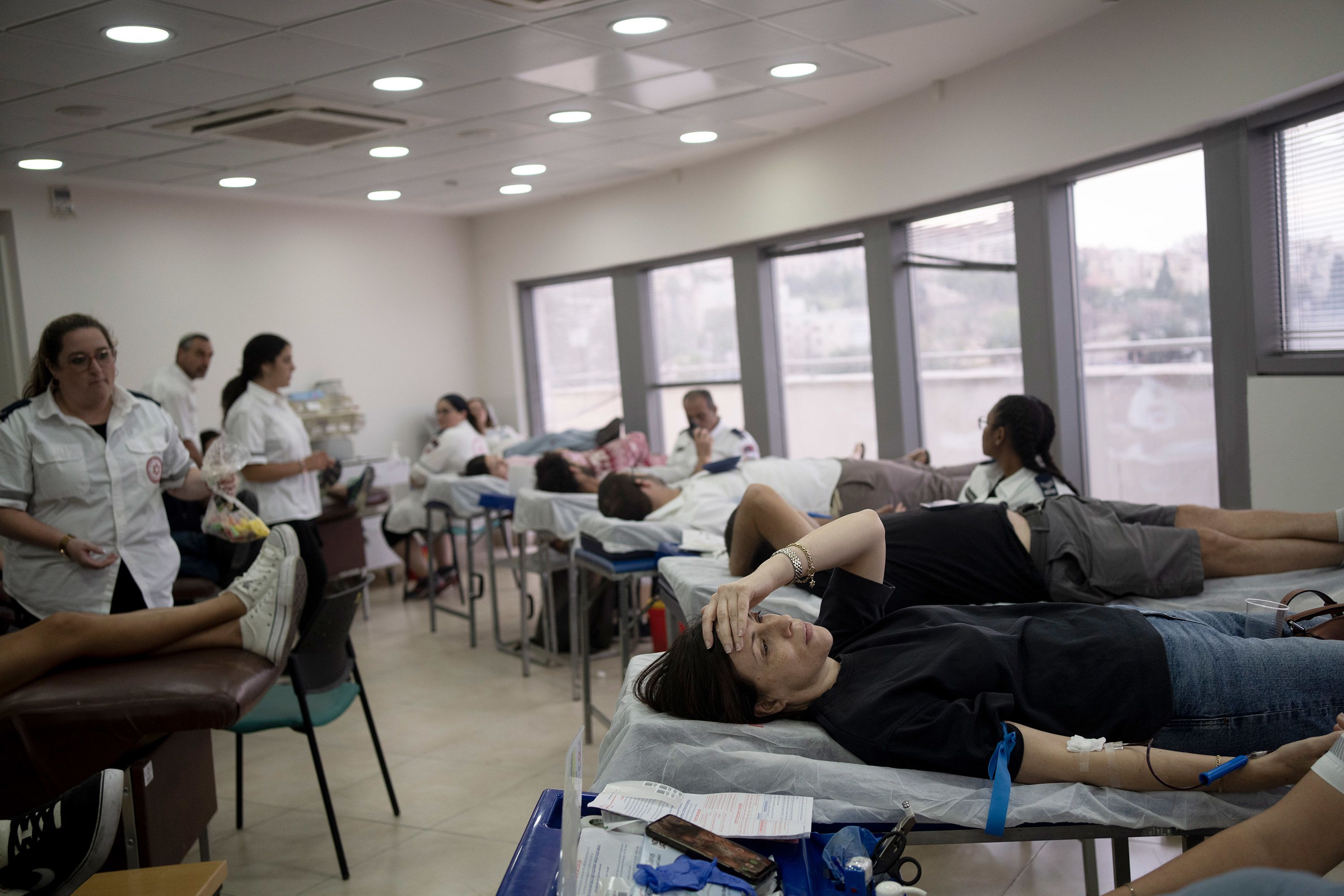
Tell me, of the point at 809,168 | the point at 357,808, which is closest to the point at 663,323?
the point at 809,168

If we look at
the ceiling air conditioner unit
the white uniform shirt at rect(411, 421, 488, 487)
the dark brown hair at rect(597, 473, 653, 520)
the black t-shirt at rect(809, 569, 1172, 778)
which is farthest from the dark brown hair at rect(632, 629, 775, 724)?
the white uniform shirt at rect(411, 421, 488, 487)

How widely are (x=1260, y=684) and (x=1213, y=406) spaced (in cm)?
278

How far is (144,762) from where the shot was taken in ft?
7.63

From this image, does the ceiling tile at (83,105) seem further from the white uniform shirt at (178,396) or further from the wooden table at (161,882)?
the wooden table at (161,882)

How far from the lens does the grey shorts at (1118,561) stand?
2.83 meters

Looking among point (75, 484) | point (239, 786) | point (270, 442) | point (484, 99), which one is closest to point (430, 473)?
point (270, 442)

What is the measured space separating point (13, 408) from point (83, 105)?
191 centimetres

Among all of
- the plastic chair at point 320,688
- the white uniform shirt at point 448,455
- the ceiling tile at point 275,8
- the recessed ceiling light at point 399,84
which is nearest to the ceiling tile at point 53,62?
the ceiling tile at point 275,8

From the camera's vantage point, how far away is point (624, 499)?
4168 mm

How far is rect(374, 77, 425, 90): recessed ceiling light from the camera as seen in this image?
401 cm

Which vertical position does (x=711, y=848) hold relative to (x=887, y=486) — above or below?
below

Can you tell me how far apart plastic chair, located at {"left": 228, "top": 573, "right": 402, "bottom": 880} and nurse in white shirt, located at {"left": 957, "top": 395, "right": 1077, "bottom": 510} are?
2.12m

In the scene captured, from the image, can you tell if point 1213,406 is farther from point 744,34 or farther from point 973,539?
point 744,34

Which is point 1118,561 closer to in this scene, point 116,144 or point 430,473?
point 430,473
